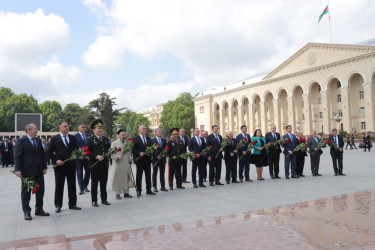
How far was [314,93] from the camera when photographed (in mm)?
58750

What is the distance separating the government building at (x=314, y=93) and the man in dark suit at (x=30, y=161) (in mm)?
41703

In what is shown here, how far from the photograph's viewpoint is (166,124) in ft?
275

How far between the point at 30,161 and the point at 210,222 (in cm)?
421

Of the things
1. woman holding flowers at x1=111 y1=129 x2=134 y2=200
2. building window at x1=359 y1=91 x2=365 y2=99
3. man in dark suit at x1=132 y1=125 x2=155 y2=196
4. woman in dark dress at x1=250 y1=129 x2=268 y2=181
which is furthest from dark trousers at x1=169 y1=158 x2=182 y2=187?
building window at x1=359 y1=91 x2=365 y2=99

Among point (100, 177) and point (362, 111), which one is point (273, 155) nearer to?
point (100, 177)

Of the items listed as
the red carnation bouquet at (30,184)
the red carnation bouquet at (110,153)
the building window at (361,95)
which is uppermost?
the building window at (361,95)

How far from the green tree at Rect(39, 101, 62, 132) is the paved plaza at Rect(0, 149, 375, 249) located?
8887cm

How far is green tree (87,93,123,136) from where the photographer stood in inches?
2410

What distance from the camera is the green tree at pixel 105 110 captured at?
61.2m

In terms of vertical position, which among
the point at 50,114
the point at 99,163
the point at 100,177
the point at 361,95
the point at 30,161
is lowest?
the point at 100,177

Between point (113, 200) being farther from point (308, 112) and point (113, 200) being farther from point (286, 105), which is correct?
point (286, 105)

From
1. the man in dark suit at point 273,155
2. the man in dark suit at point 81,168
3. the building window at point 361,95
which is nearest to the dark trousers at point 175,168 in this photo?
the man in dark suit at point 81,168

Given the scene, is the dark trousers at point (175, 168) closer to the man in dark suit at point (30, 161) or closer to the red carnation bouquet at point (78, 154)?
the red carnation bouquet at point (78, 154)

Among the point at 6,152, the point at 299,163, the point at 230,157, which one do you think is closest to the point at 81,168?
the point at 230,157
